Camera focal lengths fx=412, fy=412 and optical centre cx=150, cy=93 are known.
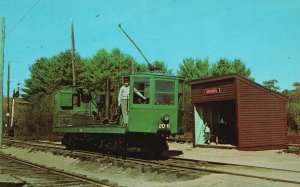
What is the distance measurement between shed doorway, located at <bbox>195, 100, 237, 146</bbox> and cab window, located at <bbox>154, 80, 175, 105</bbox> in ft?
28.6

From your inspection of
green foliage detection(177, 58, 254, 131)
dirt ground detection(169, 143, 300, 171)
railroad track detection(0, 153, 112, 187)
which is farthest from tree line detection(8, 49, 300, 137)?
railroad track detection(0, 153, 112, 187)

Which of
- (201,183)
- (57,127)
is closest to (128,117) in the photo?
(201,183)

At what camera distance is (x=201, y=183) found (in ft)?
32.9

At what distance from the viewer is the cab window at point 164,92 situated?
15.3m

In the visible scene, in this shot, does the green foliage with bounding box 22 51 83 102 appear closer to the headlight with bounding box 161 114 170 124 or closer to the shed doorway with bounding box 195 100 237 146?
the shed doorway with bounding box 195 100 237 146

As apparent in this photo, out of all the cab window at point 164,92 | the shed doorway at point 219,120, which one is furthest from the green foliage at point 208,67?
the cab window at point 164,92

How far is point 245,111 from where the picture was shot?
21.3 meters

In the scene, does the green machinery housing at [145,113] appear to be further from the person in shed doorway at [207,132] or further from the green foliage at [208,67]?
the green foliage at [208,67]

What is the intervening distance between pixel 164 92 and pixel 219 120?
10.8 metres

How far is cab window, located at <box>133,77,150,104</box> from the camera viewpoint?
597 inches

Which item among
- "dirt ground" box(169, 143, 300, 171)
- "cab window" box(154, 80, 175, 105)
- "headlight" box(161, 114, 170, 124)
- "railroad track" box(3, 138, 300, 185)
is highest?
"cab window" box(154, 80, 175, 105)

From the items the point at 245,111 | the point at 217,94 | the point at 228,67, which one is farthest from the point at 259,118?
the point at 228,67

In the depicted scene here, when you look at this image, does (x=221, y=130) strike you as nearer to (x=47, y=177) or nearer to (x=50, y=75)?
(x=47, y=177)

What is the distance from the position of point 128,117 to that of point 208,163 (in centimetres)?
331
